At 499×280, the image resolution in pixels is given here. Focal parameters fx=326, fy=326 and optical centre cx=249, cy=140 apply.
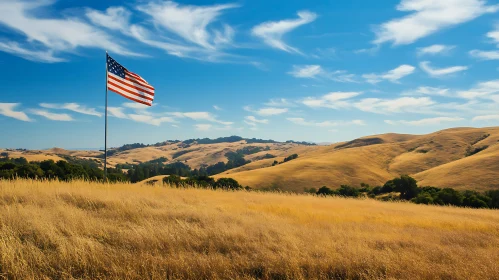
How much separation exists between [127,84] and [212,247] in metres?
13.3

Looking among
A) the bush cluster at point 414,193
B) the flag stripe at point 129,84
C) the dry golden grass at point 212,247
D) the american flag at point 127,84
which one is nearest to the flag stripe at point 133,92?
the american flag at point 127,84

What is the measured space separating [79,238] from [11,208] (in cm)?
372

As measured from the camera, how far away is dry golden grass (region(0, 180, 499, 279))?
662cm

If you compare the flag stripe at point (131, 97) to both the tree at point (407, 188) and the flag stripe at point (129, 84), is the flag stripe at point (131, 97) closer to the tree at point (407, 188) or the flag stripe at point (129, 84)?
the flag stripe at point (129, 84)

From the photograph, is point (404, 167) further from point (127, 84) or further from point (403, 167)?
point (127, 84)

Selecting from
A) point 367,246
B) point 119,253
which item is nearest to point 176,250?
point 119,253

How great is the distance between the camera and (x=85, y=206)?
11258 mm

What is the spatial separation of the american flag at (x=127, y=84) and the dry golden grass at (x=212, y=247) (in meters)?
8.04

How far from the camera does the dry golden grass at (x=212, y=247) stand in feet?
21.7

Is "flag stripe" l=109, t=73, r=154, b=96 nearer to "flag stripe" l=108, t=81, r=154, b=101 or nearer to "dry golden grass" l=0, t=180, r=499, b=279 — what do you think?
"flag stripe" l=108, t=81, r=154, b=101

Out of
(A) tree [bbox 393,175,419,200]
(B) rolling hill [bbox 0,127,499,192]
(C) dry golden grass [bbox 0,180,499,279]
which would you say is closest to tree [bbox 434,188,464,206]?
(A) tree [bbox 393,175,419,200]

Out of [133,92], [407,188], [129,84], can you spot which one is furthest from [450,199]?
[129,84]

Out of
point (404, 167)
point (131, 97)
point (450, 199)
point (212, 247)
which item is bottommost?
point (450, 199)

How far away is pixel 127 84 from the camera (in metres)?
18.3
